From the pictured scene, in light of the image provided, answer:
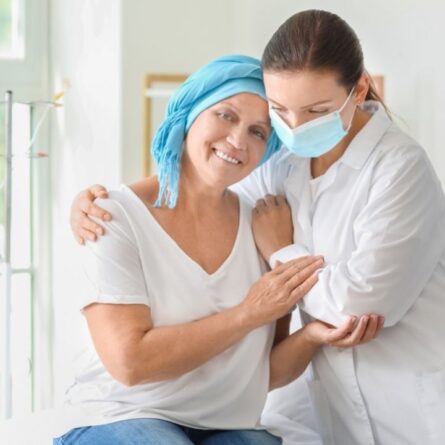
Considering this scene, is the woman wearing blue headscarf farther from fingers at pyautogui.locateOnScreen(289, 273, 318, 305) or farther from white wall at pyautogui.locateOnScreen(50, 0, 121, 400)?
white wall at pyautogui.locateOnScreen(50, 0, 121, 400)

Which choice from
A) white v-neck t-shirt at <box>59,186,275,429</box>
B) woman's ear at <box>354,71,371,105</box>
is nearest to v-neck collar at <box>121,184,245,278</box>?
white v-neck t-shirt at <box>59,186,275,429</box>

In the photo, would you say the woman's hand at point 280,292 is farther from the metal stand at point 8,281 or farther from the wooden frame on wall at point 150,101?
the wooden frame on wall at point 150,101

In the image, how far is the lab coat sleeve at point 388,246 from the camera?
1.66 metres

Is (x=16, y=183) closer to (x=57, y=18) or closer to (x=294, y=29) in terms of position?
(x=57, y=18)

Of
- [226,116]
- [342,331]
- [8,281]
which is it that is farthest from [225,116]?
[8,281]

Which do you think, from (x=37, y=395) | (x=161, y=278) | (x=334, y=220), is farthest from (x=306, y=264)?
(x=37, y=395)

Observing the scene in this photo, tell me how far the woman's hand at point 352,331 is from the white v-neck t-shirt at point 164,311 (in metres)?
0.16

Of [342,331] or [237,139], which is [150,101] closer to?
[237,139]

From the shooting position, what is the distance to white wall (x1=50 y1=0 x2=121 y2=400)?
345 centimetres

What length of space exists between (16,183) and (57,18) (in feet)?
2.26

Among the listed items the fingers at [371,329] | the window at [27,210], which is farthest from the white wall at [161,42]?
the fingers at [371,329]

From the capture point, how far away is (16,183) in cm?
368

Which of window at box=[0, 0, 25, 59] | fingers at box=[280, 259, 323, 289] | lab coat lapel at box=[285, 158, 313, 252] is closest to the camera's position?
fingers at box=[280, 259, 323, 289]

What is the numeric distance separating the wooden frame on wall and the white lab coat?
5.49 feet
